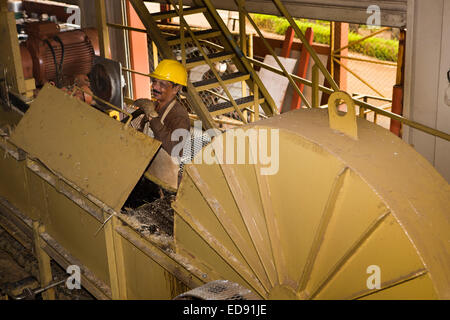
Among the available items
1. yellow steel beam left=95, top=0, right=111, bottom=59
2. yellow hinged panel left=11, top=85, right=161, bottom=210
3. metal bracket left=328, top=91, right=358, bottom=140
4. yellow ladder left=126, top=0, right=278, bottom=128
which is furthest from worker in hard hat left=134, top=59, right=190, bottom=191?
yellow steel beam left=95, top=0, right=111, bottom=59

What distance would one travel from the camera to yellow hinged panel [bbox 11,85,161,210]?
12.8 feet

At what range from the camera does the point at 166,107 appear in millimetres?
5098

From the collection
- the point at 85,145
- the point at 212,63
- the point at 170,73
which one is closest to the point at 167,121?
the point at 170,73

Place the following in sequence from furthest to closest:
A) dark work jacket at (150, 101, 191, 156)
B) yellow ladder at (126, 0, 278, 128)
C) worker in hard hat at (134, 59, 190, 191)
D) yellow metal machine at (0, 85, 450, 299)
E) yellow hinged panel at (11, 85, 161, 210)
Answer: yellow ladder at (126, 0, 278, 128) → dark work jacket at (150, 101, 191, 156) → worker in hard hat at (134, 59, 190, 191) → yellow hinged panel at (11, 85, 161, 210) → yellow metal machine at (0, 85, 450, 299)

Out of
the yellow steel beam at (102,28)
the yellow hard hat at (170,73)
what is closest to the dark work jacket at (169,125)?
the yellow hard hat at (170,73)

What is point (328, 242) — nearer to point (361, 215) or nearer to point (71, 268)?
point (361, 215)

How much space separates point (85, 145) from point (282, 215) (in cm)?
205

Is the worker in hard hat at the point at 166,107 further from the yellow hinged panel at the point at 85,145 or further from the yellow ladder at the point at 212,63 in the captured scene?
the yellow ladder at the point at 212,63

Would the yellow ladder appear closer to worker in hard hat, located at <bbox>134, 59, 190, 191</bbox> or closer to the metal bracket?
worker in hard hat, located at <bbox>134, 59, 190, 191</bbox>

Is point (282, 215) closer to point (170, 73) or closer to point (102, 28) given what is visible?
point (170, 73)

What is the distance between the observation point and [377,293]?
2699mm

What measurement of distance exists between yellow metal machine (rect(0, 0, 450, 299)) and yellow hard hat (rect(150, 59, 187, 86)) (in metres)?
0.94
